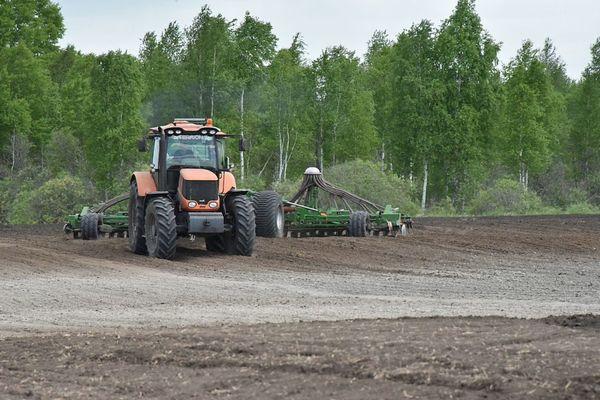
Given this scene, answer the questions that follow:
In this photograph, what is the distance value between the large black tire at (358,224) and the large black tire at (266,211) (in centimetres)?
218

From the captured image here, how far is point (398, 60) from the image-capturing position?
5397 centimetres

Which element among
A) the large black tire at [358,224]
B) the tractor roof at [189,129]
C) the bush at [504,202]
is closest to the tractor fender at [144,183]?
the tractor roof at [189,129]

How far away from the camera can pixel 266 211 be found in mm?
26766

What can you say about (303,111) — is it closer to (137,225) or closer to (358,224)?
(358,224)

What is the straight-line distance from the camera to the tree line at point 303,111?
49531 mm

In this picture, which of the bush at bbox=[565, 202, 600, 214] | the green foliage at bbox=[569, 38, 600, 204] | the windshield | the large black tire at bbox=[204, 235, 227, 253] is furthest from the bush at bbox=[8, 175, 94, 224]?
the green foliage at bbox=[569, 38, 600, 204]

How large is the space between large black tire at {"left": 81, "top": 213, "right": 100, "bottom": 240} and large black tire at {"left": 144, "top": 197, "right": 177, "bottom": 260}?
189 inches

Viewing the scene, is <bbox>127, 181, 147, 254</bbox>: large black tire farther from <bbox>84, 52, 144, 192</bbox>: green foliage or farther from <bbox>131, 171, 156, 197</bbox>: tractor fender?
<bbox>84, 52, 144, 192</bbox>: green foliage

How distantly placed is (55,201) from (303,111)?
55.3 feet

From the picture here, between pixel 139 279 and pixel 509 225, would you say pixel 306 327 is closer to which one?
pixel 139 279

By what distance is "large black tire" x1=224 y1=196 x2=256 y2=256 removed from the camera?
72.4 ft

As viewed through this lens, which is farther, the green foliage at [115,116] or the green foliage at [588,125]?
the green foliage at [588,125]

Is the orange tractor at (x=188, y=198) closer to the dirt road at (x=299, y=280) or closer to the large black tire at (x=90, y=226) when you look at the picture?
the dirt road at (x=299, y=280)

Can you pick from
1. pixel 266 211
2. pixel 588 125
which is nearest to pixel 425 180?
pixel 588 125
